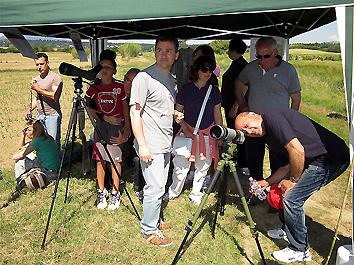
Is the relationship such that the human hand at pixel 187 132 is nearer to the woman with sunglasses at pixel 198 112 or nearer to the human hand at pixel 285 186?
the woman with sunglasses at pixel 198 112

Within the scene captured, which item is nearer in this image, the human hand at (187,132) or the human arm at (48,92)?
the human hand at (187,132)

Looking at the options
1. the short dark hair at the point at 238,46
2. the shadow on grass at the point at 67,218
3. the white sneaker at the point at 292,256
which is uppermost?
the short dark hair at the point at 238,46

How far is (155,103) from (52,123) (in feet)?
7.75

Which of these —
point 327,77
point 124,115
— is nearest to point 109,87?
point 124,115

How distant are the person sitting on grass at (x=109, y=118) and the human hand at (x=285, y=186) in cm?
171

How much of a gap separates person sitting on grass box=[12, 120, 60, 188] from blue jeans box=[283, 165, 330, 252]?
114 inches

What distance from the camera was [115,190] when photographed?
13.3 feet

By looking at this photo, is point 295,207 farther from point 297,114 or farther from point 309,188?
point 297,114

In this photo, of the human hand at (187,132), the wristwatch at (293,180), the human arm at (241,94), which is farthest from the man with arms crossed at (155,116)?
the human arm at (241,94)

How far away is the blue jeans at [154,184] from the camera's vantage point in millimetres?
3070

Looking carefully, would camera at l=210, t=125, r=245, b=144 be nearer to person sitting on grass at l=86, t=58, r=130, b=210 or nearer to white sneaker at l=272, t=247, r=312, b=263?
white sneaker at l=272, t=247, r=312, b=263

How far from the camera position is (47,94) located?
4.68 meters

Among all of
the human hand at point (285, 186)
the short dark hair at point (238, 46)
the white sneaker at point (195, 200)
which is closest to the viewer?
the human hand at point (285, 186)

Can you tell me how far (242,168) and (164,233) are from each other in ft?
6.54
